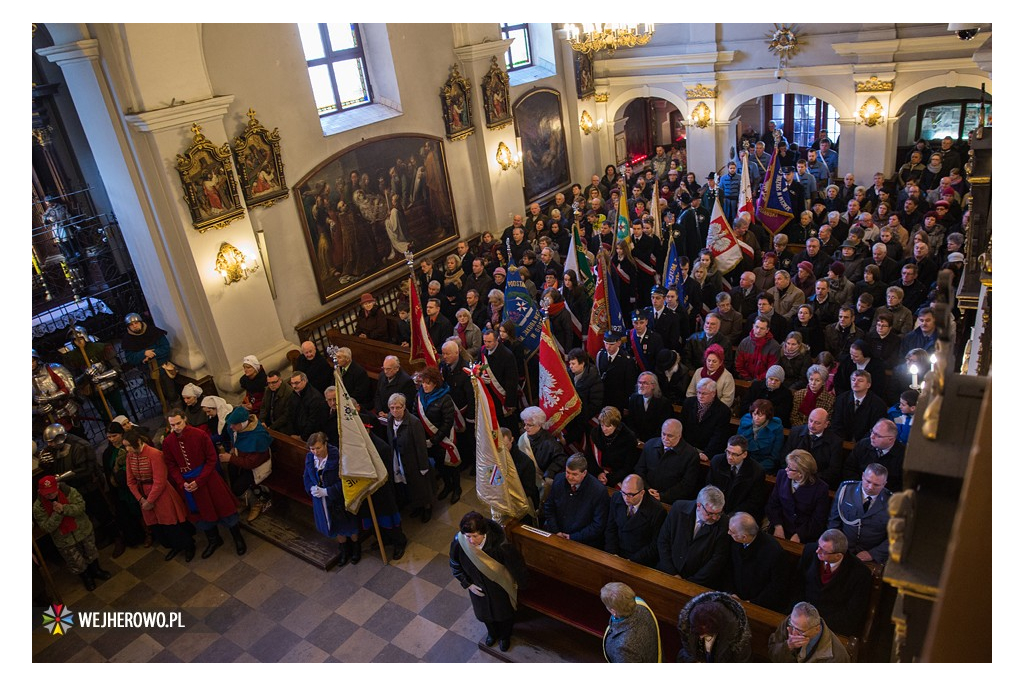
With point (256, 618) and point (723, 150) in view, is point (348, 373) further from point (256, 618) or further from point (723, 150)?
point (723, 150)

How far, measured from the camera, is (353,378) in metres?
8.56

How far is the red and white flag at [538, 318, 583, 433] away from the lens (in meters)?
6.88

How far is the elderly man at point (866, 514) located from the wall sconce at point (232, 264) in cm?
797

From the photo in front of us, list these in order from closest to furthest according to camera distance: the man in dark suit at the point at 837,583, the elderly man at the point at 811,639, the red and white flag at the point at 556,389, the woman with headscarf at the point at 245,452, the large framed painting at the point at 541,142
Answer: the elderly man at the point at 811,639 → the man in dark suit at the point at 837,583 → the red and white flag at the point at 556,389 → the woman with headscarf at the point at 245,452 → the large framed painting at the point at 541,142

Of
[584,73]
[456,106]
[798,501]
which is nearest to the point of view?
[798,501]

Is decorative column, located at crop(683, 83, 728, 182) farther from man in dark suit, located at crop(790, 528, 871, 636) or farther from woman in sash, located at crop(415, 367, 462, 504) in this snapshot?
man in dark suit, located at crop(790, 528, 871, 636)

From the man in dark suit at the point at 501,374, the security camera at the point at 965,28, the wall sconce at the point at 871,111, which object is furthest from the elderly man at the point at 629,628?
the wall sconce at the point at 871,111

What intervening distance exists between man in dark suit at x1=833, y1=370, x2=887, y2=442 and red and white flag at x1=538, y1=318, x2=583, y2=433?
224cm

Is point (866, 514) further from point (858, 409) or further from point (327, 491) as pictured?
point (327, 491)

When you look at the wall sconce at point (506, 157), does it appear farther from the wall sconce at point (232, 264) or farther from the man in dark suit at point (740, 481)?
the man in dark suit at point (740, 481)

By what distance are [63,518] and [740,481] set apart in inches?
229

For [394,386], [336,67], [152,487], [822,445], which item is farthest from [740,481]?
[336,67]

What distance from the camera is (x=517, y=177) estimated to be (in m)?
15.1

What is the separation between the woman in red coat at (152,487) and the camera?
6.80 metres
